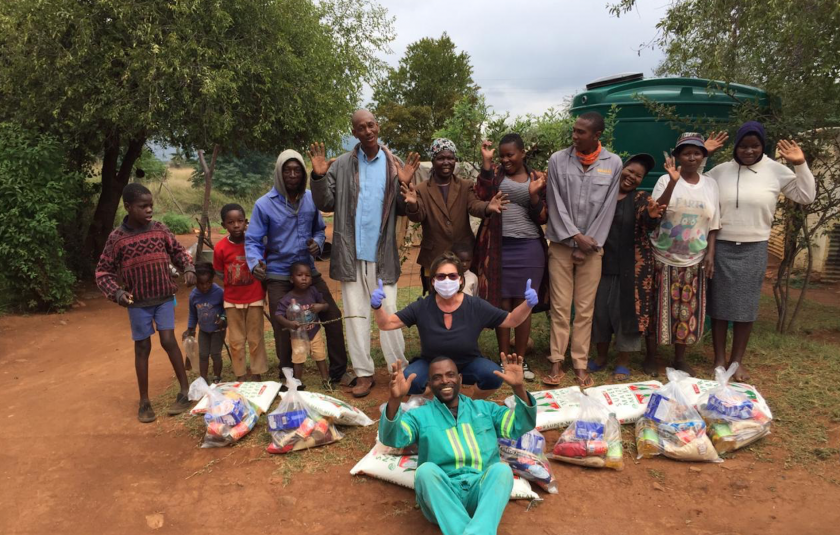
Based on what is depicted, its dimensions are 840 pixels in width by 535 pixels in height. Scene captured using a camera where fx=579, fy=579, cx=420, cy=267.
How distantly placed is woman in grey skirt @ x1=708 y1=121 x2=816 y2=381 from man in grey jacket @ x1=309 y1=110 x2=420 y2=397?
2321 millimetres

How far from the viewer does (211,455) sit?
3668mm

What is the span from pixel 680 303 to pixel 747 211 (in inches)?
31.8

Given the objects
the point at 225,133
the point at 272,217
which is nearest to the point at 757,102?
the point at 272,217

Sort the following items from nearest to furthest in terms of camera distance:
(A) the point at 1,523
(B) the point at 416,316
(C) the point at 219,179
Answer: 1. (A) the point at 1,523
2. (B) the point at 416,316
3. (C) the point at 219,179

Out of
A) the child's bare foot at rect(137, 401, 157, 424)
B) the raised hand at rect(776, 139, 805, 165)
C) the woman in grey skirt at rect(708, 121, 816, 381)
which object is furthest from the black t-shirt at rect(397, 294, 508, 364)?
the raised hand at rect(776, 139, 805, 165)

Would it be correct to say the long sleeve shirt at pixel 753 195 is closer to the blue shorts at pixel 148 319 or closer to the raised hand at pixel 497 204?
the raised hand at pixel 497 204

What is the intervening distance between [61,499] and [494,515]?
8.09 feet

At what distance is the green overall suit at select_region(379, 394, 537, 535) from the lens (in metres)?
2.54

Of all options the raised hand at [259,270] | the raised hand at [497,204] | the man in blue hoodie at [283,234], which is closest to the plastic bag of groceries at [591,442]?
the raised hand at [497,204]

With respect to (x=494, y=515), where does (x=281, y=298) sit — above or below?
above

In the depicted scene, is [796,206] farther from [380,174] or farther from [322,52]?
[322,52]

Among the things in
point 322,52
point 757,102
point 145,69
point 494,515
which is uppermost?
point 322,52

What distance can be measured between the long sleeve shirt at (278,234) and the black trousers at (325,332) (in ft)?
0.36

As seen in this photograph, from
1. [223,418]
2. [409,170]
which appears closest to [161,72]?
[409,170]
